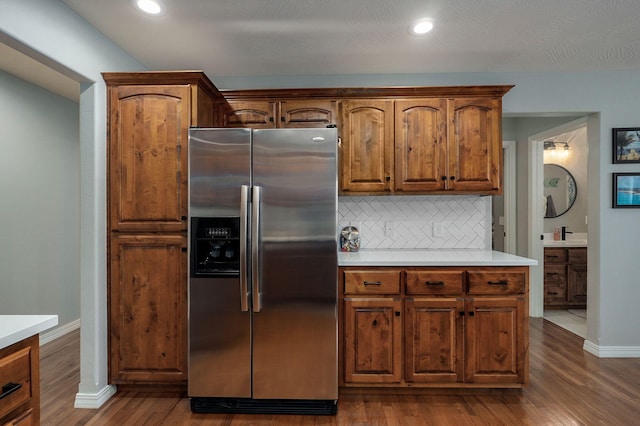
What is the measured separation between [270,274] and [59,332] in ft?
9.53

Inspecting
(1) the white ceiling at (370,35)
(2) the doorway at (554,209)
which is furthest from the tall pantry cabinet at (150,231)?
(2) the doorway at (554,209)

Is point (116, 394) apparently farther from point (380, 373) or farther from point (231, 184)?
point (380, 373)

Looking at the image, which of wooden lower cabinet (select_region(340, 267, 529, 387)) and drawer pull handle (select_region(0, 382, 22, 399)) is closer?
drawer pull handle (select_region(0, 382, 22, 399))

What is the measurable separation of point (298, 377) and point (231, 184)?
1.37 m

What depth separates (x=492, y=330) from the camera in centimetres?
245

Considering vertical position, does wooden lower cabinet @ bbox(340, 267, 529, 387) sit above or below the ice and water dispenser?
below

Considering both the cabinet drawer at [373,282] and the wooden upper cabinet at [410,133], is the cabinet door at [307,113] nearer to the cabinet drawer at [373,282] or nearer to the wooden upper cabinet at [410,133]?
the wooden upper cabinet at [410,133]

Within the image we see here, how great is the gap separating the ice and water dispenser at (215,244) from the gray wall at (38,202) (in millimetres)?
2270

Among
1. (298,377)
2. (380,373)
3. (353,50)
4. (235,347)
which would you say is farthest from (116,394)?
(353,50)

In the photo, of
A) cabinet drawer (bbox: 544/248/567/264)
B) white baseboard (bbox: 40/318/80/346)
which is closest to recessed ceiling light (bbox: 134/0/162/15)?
white baseboard (bbox: 40/318/80/346)

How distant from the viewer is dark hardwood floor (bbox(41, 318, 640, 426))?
7.32 ft

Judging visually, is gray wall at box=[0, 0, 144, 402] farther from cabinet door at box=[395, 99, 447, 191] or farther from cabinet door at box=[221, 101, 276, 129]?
cabinet door at box=[395, 99, 447, 191]

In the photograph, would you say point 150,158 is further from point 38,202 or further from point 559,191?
point 559,191

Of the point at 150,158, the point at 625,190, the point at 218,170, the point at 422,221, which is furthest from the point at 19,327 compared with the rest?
the point at 625,190
